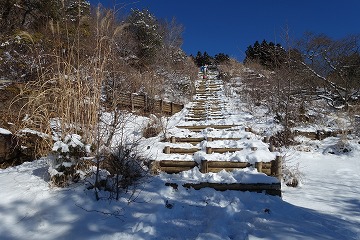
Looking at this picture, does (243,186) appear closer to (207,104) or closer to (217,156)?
(217,156)

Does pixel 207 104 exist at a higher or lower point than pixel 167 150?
higher

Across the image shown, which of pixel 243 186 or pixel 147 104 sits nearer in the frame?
pixel 243 186

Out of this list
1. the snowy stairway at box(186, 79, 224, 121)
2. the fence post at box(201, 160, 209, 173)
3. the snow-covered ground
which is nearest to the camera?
the snow-covered ground

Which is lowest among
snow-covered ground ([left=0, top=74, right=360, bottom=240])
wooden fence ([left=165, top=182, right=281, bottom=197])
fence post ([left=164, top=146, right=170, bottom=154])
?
snow-covered ground ([left=0, top=74, right=360, bottom=240])

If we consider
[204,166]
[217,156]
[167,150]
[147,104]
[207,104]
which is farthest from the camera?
[207,104]

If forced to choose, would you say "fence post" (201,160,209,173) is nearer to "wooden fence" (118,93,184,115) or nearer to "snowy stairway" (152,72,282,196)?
"snowy stairway" (152,72,282,196)

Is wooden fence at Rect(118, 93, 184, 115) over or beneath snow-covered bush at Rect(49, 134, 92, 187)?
over

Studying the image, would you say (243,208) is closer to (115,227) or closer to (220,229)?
(220,229)

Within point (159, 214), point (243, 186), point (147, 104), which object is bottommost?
point (159, 214)

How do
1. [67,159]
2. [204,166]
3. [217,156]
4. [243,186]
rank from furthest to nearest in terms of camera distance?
[217,156], [204,166], [243,186], [67,159]

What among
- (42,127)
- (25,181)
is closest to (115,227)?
(25,181)

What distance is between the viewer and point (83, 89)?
2611 millimetres

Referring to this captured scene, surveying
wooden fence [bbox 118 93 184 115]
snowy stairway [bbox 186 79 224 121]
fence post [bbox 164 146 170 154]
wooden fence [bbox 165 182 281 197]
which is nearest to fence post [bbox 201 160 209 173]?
wooden fence [bbox 165 182 281 197]

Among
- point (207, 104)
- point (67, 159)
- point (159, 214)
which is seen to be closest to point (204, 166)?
point (159, 214)
